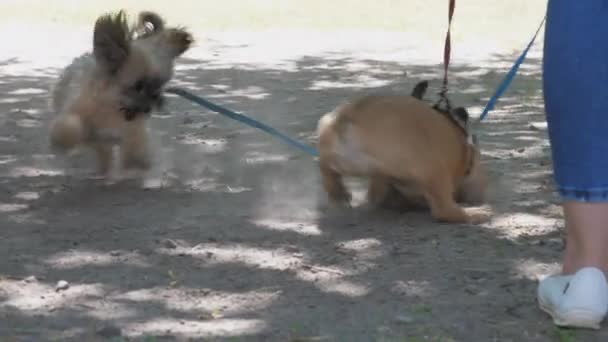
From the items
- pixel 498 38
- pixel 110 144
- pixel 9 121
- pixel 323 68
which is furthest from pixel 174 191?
pixel 498 38

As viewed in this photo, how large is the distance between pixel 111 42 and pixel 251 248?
1622 millimetres

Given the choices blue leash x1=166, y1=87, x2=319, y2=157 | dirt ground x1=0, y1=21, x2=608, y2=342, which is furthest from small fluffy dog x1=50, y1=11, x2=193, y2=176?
dirt ground x1=0, y1=21, x2=608, y2=342

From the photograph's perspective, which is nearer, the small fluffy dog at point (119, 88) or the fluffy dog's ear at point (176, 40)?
the small fluffy dog at point (119, 88)

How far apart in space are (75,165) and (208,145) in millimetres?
1035

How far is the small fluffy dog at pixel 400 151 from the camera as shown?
5074 millimetres

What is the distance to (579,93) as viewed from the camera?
145 inches

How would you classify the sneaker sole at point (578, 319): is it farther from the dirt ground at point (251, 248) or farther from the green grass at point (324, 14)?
the green grass at point (324, 14)

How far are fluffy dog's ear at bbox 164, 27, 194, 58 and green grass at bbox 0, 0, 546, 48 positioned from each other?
334 inches

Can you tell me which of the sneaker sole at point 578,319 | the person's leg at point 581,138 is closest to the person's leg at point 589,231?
the person's leg at point 581,138

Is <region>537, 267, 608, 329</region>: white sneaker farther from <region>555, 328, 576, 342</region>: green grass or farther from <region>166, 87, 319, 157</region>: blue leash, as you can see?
<region>166, 87, 319, 157</region>: blue leash

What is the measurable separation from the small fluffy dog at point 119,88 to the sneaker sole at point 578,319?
2996 millimetres

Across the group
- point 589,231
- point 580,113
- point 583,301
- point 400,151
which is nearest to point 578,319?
point 583,301

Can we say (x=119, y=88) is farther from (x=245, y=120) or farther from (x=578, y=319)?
(x=578, y=319)

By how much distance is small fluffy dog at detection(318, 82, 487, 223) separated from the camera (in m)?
5.07
